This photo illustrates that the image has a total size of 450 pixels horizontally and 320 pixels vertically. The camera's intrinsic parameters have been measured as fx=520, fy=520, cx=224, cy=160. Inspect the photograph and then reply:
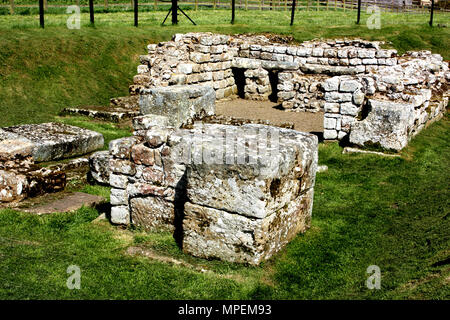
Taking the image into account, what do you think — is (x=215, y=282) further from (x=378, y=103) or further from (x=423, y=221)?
(x=378, y=103)

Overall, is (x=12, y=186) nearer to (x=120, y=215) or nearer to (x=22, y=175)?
(x=22, y=175)

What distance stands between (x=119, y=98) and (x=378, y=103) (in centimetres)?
846

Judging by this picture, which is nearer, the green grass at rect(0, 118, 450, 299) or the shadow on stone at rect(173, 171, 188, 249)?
the green grass at rect(0, 118, 450, 299)

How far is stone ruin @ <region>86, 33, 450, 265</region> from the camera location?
21.2ft

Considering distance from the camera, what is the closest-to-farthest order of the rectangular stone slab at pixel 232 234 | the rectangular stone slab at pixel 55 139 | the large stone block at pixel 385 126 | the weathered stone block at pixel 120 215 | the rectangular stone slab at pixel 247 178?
the rectangular stone slab at pixel 247 178 → the rectangular stone slab at pixel 232 234 → the weathered stone block at pixel 120 215 → the rectangular stone slab at pixel 55 139 → the large stone block at pixel 385 126

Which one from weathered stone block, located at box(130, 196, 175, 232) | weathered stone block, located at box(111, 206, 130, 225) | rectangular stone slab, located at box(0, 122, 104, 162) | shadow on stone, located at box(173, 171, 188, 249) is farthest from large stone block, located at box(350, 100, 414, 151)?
weathered stone block, located at box(111, 206, 130, 225)

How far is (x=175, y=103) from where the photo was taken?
40.1ft

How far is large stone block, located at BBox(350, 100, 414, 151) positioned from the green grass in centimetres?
286

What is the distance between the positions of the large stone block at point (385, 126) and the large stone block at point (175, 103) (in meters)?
3.92

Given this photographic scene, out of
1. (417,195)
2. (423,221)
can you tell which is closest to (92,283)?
(423,221)

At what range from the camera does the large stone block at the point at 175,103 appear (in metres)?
12.2

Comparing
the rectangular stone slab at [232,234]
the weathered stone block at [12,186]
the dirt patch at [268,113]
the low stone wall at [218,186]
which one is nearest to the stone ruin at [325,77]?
the dirt patch at [268,113]

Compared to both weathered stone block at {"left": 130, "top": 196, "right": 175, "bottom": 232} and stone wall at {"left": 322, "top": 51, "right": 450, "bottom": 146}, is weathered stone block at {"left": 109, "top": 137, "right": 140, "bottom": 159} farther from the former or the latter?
stone wall at {"left": 322, "top": 51, "right": 450, "bottom": 146}

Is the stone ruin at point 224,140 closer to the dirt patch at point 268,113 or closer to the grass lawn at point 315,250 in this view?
the grass lawn at point 315,250
